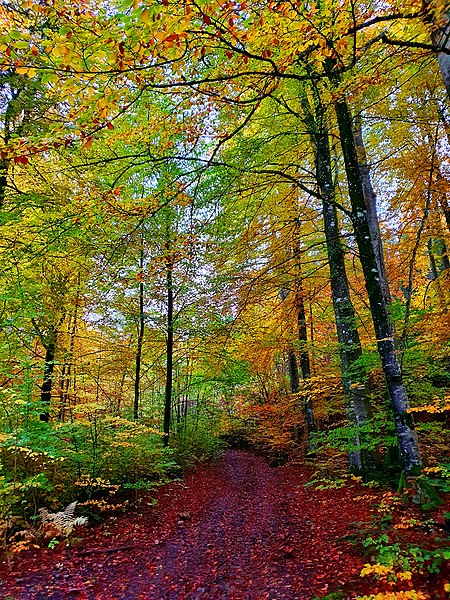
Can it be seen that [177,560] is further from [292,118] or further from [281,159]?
[292,118]

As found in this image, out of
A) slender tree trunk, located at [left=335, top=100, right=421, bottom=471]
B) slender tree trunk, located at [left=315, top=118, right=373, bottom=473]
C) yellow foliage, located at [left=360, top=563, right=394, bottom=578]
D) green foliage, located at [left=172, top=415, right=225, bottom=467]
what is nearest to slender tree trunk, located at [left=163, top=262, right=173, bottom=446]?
green foliage, located at [left=172, top=415, right=225, bottom=467]

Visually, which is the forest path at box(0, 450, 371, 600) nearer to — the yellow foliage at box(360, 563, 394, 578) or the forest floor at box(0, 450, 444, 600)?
the forest floor at box(0, 450, 444, 600)

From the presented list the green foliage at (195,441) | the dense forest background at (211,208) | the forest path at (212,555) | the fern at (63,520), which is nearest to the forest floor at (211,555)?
the forest path at (212,555)

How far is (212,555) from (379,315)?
13.9ft

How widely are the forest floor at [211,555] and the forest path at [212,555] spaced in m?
0.01

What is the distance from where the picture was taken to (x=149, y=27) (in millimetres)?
2357

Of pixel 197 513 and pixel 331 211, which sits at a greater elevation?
pixel 331 211

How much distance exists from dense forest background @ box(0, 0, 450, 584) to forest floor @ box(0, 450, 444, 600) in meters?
0.99

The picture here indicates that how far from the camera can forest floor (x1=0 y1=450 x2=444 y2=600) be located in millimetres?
3939

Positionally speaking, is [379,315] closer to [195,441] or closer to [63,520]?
[63,520]

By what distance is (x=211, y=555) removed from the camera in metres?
5.02

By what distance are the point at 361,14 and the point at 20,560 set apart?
866 centimetres

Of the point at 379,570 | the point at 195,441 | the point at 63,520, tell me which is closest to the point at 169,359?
the point at 195,441

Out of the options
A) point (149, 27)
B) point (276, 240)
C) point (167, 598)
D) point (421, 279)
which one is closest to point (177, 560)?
point (167, 598)
